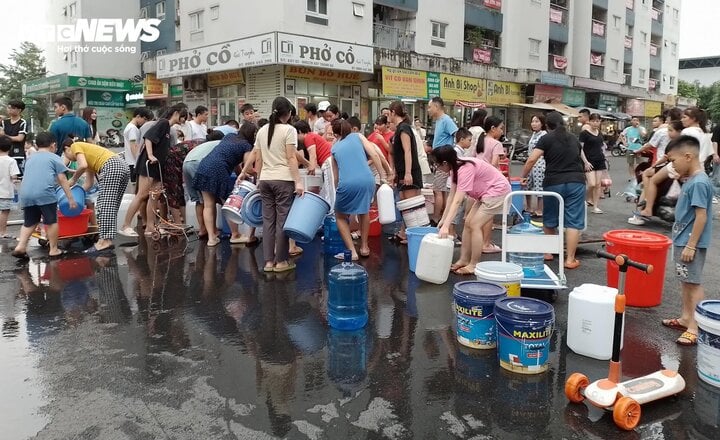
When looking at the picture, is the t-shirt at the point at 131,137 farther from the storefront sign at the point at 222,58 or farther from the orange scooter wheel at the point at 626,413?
the storefront sign at the point at 222,58

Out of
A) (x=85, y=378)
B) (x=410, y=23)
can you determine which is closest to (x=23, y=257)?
(x=85, y=378)

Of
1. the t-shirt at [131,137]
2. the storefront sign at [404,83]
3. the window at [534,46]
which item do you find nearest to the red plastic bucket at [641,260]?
the t-shirt at [131,137]

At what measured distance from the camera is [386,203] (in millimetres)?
7602

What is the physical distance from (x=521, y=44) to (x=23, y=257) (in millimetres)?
30820

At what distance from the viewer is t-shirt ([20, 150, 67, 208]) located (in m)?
7.08

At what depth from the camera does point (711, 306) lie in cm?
383

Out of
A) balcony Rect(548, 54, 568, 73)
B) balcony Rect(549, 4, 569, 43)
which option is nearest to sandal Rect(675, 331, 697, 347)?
balcony Rect(548, 54, 568, 73)

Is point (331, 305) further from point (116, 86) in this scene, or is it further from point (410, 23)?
point (116, 86)

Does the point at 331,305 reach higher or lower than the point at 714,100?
lower

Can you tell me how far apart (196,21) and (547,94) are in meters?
20.1

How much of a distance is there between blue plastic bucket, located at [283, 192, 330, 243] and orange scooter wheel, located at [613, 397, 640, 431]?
396cm

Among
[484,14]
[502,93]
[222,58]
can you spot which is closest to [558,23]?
[484,14]

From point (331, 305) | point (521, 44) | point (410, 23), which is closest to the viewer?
point (331, 305)

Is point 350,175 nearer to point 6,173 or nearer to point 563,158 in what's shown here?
point 563,158
